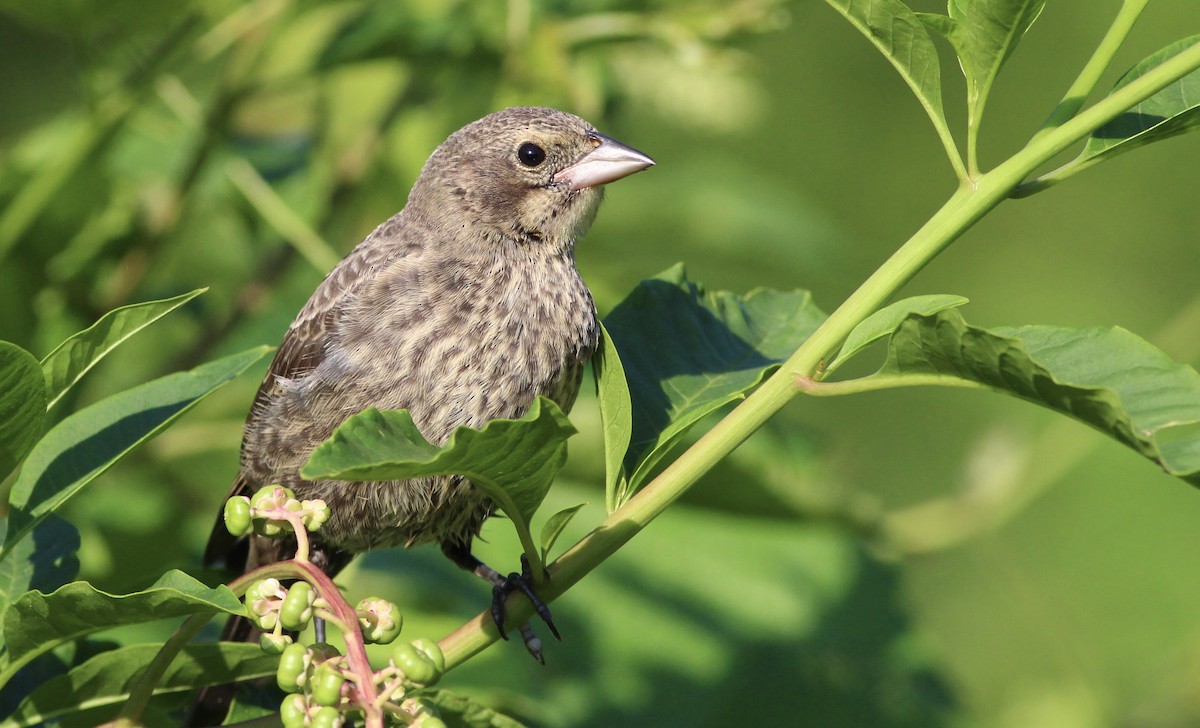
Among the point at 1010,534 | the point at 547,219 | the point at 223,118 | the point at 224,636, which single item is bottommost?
the point at 1010,534

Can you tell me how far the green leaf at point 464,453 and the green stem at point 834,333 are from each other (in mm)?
107

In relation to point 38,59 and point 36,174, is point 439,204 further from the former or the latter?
point 38,59

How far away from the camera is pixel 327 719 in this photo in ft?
4.48

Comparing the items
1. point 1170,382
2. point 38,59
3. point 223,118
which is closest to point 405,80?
point 223,118

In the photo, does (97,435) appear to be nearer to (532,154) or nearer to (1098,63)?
(1098,63)

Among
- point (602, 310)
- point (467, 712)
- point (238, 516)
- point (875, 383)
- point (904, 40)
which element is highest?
point (904, 40)

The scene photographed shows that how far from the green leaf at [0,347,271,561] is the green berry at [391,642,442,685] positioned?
1.84 feet

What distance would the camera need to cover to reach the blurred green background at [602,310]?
10.1 feet

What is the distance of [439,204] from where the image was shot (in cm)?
309

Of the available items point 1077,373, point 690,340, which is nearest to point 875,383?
point 1077,373

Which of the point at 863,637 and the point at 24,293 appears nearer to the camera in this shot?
A: the point at 24,293

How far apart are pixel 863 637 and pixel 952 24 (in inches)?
97.4

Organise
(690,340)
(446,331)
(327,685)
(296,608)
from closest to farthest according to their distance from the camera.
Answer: (327,685), (296,608), (690,340), (446,331)

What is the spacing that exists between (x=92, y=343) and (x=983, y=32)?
4.05ft
